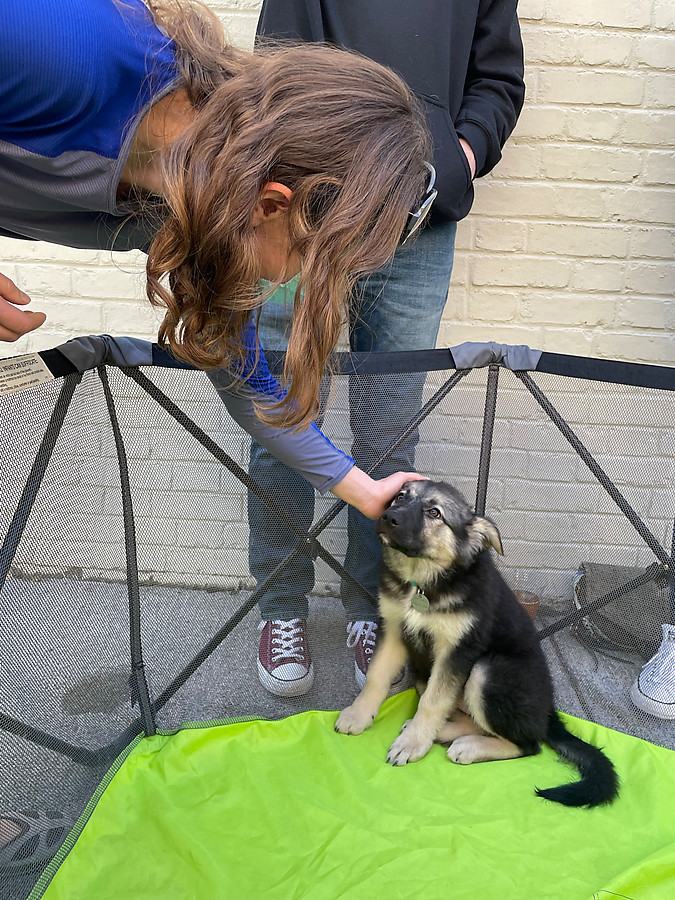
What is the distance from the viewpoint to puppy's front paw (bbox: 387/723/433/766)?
2031 mm

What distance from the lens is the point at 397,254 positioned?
2.23m

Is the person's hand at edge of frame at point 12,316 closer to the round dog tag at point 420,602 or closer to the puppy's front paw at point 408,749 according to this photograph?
the round dog tag at point 420,602

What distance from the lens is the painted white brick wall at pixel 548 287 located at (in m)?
2.13

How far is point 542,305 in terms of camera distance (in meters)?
2.86

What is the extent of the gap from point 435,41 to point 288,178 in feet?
4.56

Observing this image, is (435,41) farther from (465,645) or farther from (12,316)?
(465,645)

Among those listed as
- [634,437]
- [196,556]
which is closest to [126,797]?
[196,556]

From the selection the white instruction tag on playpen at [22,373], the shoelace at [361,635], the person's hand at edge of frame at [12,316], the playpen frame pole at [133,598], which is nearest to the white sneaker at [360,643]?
the shoelace at [361,635]

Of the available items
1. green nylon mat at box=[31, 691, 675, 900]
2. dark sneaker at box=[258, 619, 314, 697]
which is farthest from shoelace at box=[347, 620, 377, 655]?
green nylon mat at box=[31, 691, 675, 900]

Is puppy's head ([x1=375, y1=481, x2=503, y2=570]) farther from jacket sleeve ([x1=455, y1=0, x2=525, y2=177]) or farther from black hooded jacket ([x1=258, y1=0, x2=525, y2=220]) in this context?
jacket sleeve ([x1=455, y1=0, x2=525, y2=177])

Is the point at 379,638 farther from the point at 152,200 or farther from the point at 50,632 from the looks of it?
the point at 152,200

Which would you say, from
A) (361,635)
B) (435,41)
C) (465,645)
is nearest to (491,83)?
(435,41)

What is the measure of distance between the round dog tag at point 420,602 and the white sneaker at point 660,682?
903 mm

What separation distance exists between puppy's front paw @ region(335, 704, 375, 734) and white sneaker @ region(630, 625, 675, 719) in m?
0.98
